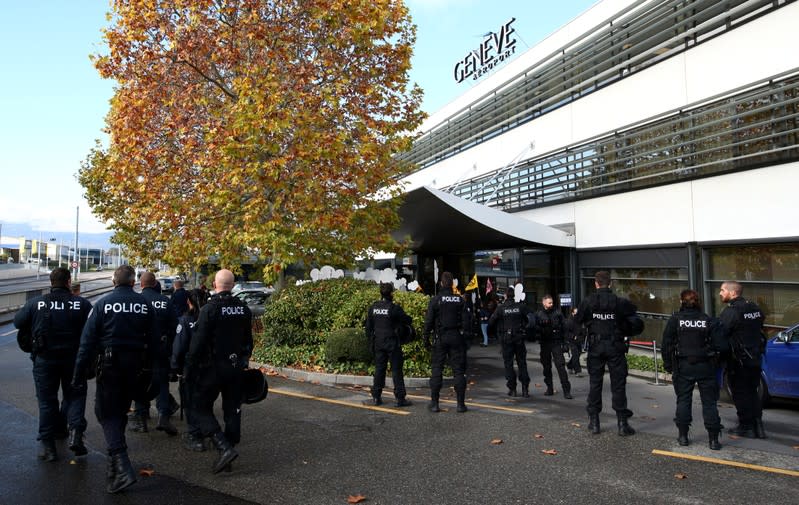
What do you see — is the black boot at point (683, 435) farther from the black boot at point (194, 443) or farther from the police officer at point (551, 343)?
the black boot at point (194, 443)

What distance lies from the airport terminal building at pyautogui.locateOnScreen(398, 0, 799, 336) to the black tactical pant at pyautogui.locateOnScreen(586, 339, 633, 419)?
6.49 meters

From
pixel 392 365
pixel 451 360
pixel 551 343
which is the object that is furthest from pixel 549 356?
pixel 392 365

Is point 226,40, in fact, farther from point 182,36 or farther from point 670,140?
point 670,140

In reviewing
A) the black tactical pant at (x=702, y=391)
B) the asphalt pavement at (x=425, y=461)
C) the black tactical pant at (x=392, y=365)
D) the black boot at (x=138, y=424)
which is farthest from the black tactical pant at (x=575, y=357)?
the black boot at (x=138, y=424)

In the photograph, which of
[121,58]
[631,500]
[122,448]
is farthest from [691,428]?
[121,58]

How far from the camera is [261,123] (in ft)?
34.1

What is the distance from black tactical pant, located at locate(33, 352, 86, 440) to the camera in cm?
534

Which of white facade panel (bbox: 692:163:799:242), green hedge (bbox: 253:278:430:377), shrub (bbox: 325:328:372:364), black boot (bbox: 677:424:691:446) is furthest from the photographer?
white facade panel (bbox: 692:163:799:242)

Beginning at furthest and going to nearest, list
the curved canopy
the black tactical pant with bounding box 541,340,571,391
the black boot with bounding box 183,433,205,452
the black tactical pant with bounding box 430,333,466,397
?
the curved canopy → the black tactical pant with bounding box 541,340,571,391 → the black tactical pant with bounding box 430,333,466,397 → the black boot with bounding box 183,433,205,452

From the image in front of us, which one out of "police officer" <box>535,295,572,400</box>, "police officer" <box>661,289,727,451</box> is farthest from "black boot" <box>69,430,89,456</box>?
"police officer" <box>535,295,572,400</box>

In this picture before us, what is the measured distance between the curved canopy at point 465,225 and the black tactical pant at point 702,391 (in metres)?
7.35

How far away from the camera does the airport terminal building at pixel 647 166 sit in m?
11.0

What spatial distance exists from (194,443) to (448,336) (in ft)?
12.0

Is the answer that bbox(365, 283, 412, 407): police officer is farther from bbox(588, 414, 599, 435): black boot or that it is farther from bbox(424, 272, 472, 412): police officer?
bbox(588, 414, 599, 435): black boot
